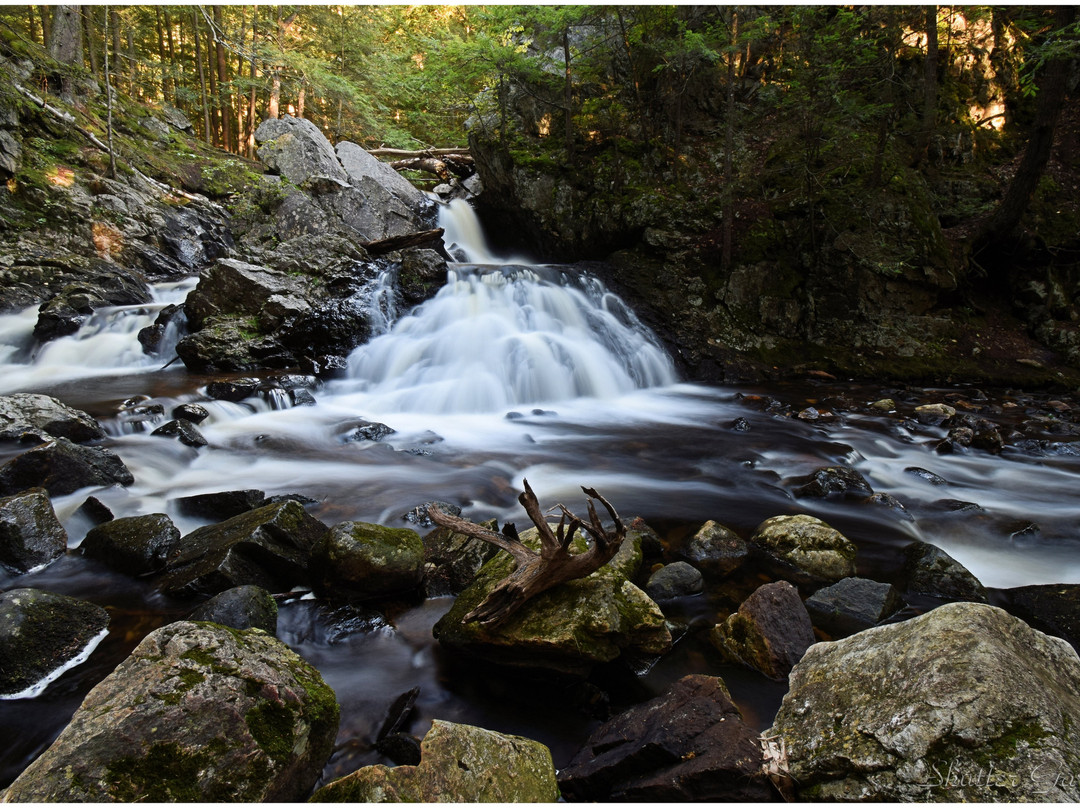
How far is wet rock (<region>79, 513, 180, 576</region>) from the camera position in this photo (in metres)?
3.78

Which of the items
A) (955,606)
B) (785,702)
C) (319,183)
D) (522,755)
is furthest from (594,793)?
(319,183)

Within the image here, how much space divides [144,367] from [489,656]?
916 cm

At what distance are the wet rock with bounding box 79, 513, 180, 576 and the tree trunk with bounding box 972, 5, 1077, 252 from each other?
14.2 m

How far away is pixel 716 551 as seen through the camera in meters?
4.36

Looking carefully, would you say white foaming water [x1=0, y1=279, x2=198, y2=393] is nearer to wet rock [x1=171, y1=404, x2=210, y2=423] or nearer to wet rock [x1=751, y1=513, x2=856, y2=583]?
wet rock [x1=171, y1=404, x2=210, y2=423]

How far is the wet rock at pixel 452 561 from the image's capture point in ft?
12.5

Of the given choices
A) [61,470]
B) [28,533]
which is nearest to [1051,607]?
[28,533]

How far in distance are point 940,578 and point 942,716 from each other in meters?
2.66

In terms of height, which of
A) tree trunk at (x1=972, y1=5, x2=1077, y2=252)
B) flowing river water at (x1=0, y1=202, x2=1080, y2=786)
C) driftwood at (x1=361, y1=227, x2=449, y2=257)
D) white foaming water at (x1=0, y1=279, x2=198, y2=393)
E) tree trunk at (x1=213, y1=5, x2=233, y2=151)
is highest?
tree trunk at (x1=213, y1=5, x2=233, y2=151)

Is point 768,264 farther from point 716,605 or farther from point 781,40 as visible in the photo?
point 716,605

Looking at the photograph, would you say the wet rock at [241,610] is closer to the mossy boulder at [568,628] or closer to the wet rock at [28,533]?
the mossy boulder at [568,628]

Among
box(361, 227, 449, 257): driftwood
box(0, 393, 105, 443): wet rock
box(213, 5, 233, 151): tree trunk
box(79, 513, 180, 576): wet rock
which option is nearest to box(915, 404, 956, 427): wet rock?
box(79, 513, 180, 576): wet rock

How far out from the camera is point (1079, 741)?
5.39 ft

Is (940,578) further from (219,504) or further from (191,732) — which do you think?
(219,504)
